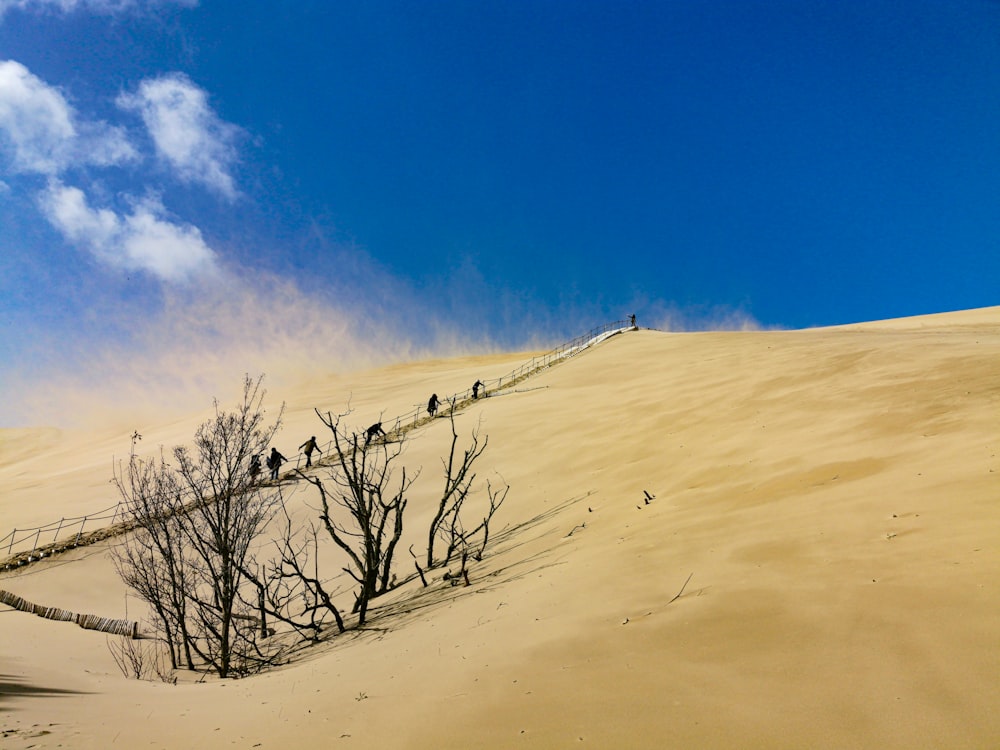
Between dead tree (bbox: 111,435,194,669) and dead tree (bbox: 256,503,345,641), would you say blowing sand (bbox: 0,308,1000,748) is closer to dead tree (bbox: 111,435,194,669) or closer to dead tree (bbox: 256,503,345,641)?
dead tree (bbox: 111,435,194,669)

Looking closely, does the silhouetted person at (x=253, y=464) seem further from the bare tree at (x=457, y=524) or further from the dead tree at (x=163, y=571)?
the bare tree at (x=457, y=524)

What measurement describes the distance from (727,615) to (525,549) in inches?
238

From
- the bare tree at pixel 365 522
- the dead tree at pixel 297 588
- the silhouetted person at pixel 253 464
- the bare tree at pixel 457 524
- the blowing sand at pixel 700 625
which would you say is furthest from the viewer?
the bare tree at pixel 457 524

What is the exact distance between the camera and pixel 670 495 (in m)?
9.26

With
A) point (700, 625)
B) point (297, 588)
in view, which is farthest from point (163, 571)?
point (700, 625)

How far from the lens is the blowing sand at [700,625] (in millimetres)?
2896

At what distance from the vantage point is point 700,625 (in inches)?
157

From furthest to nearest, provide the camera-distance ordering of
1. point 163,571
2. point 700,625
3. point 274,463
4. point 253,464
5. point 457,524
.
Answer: point 274,463
point 457,524
point 253,464
point 163,571
point 700,625

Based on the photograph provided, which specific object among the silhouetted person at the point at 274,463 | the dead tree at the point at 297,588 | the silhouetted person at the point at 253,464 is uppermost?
the silhouetted person at the point at 274,463

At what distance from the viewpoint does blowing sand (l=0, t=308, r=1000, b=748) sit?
9.50ft

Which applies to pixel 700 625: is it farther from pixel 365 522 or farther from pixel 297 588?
pixel 297 588

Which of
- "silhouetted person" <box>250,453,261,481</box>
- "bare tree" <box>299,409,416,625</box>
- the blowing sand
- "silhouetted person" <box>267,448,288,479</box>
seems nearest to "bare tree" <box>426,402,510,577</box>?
the blowing sand

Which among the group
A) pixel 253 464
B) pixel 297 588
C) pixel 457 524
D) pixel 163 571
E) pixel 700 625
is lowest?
pixel 297 588

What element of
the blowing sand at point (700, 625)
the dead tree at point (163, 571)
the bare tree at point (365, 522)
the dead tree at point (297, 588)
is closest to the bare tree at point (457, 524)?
the blowing sand at point (700, 625)
